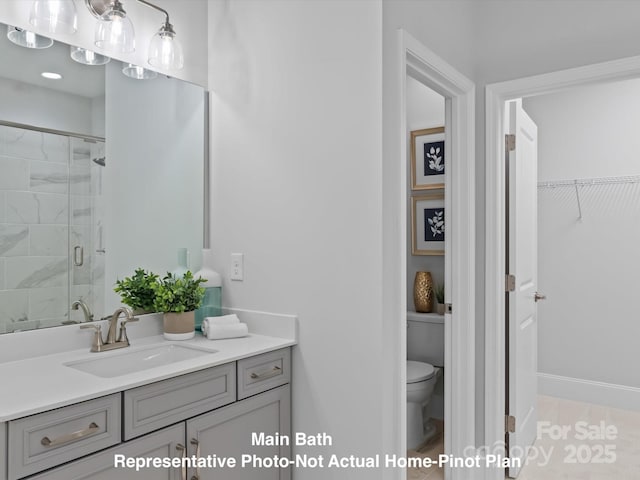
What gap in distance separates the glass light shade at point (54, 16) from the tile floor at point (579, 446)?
2.56 metres

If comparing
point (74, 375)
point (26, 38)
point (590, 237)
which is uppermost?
point (26, 38)

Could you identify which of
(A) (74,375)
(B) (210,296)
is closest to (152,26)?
(B) (210,296)

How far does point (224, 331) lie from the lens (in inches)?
75.6

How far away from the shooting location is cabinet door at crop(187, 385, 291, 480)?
1.55 m

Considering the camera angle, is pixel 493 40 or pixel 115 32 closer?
pixel 115 32

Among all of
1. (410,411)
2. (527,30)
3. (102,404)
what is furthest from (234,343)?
(527,30)

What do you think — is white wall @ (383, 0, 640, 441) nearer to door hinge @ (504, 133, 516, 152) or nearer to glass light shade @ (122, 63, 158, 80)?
door hinge @ (504, 133, 516, 152)

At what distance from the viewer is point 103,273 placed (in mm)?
1850

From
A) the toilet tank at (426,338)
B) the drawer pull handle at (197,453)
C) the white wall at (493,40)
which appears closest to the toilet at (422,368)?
the toilet tank at (426,338)

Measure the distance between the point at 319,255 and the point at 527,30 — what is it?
4.88 ft

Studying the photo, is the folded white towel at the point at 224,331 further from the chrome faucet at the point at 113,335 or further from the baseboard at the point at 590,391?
the baseboard at the point at 590,391

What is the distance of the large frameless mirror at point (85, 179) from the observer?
1.61m

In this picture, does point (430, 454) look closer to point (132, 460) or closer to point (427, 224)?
point (427, 224)

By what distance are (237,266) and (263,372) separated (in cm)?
54
